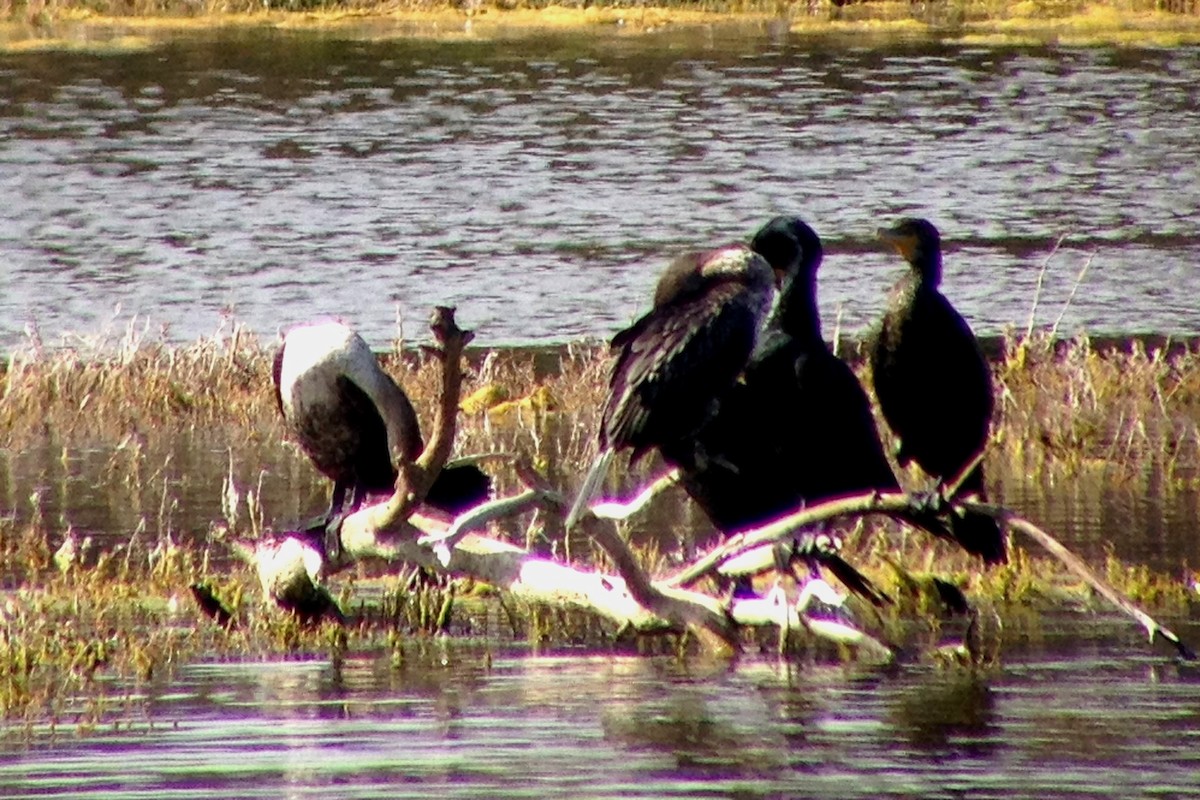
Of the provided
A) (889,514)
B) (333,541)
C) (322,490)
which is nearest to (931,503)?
(889,514)

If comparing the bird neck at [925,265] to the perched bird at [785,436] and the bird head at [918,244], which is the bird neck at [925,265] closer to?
the bird head at [918,244]

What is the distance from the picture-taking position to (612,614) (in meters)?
8.51

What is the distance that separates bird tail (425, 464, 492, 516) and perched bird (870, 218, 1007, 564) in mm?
1513

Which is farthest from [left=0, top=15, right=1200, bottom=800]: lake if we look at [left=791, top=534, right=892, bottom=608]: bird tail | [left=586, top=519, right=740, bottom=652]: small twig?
[left=791, top=534, right=892, bottom=608]: bird tail

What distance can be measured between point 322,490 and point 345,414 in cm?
332

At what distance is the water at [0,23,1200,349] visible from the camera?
1891 centimetres

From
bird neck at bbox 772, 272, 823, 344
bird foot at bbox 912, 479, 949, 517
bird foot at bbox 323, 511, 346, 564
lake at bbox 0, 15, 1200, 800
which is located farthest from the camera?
bird neck at bbox 772, 272, 823, 344

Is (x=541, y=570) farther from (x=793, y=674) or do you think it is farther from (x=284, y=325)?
(x=284, y=325)

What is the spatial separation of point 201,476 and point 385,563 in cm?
223

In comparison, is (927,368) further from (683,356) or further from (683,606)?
(683,606)

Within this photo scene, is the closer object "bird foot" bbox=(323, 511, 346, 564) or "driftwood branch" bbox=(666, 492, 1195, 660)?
"driftwood branch" bbox=(666, 492, 1195, 660)

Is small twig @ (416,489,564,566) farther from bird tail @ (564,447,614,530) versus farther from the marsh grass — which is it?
the marsh grass

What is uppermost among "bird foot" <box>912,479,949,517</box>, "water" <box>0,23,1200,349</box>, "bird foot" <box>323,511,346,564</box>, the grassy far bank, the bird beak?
the bird beak

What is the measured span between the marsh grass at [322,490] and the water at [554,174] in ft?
3.13
